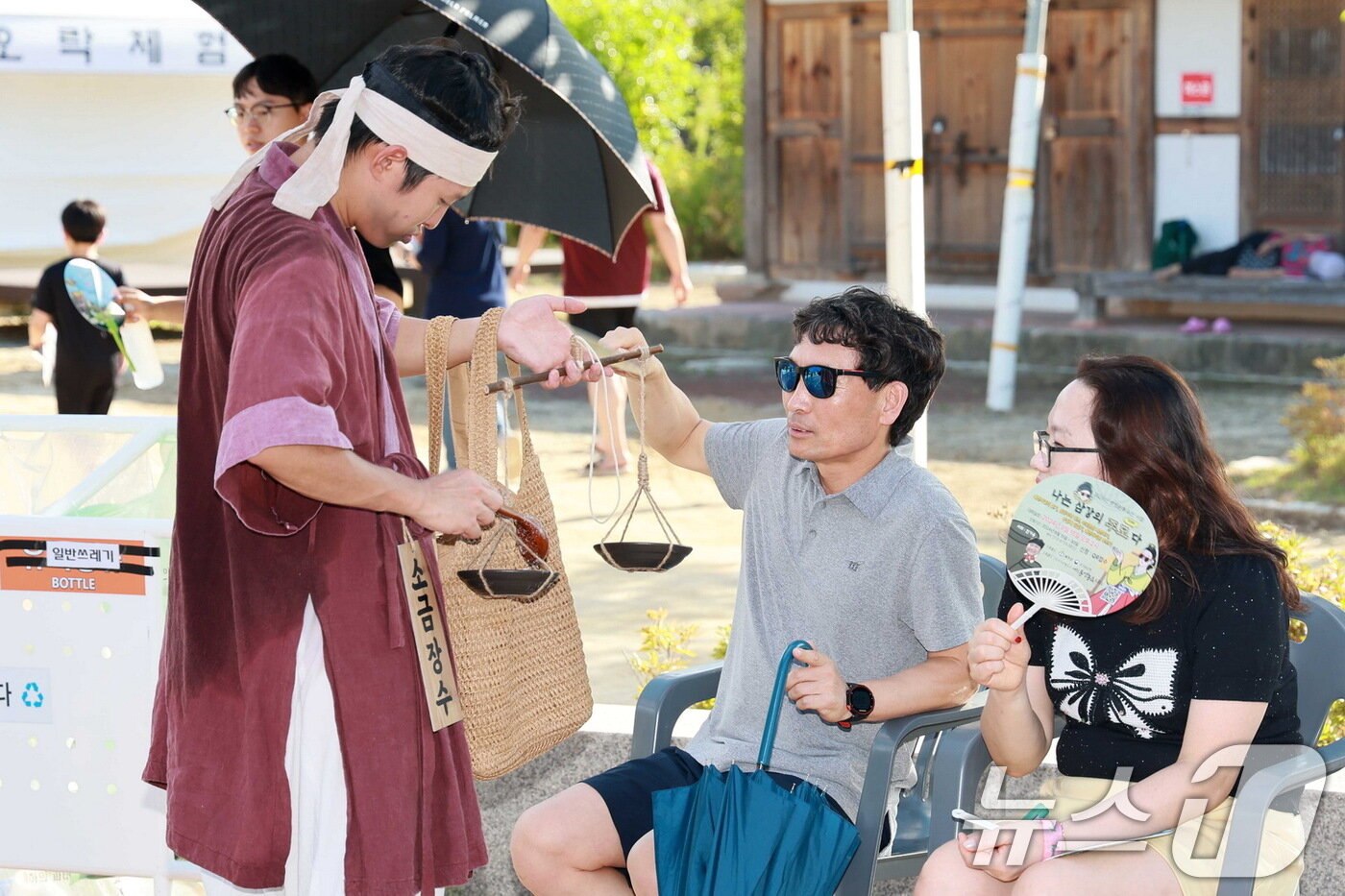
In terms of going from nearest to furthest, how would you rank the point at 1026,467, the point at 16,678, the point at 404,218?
1. the point at 404,218
2. the point at 16,678
3. the point at 1026,467

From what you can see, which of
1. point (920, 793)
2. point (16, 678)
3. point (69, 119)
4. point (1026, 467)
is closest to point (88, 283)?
point (16, 678)

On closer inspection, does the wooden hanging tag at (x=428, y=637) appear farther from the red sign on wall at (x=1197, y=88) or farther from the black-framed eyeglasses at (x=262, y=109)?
the red sign on wall at (x=1197, y=88)

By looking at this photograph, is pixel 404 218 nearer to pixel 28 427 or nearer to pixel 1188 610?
pixel 1188 610

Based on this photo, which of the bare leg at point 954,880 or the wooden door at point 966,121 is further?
the wooden door at point 966,121

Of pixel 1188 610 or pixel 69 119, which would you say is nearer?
pixel 1188 610

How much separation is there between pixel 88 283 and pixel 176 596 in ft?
7.52

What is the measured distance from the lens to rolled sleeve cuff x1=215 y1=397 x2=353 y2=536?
7.23 ft

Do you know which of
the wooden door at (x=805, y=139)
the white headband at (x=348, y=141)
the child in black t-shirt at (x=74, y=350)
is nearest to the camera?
the white headband at (x=348, y=141)

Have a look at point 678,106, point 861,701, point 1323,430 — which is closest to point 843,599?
point 861,701

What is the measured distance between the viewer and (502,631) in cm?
271

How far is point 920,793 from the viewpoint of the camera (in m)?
3.29

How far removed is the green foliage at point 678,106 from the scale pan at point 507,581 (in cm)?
1780

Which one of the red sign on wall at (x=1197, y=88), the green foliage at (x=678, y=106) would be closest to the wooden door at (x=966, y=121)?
the red sign on wall at (x=1197, y=88)

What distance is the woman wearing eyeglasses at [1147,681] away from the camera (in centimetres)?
252
